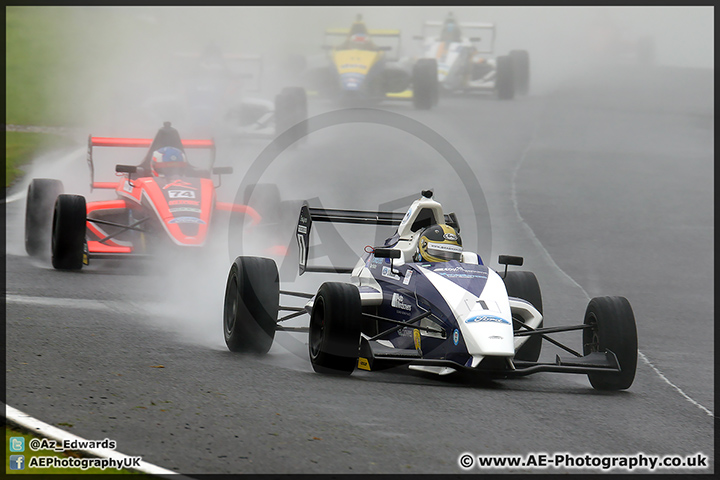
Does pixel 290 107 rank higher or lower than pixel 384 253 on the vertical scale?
higher

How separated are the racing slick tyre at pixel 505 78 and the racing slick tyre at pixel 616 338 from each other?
23024 millimetres

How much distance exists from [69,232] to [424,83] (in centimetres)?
1569

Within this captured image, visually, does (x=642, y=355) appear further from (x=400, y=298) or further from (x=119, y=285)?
(x=119, y=285)

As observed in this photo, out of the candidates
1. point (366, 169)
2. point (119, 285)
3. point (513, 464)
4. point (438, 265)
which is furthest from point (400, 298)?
point (366, 169)

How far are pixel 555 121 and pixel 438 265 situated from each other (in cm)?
2241

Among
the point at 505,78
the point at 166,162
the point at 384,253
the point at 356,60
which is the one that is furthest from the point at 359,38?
the point at 384,253

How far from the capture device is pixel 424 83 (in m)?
25.2

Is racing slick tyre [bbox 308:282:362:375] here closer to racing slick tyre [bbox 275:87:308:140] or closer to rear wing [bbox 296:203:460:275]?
rear wing [bbox 296:203:460:275]

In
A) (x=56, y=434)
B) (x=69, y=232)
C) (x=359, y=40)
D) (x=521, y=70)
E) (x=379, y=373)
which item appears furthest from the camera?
(x=521, y=70)

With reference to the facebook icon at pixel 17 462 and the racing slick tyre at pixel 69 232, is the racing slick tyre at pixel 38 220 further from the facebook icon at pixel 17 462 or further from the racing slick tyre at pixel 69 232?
the facebook icon at pixel 17 462

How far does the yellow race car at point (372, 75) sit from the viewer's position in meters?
24.9

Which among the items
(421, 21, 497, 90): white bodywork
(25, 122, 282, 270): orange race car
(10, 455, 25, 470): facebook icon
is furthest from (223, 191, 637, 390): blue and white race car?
(421, 21, 497, 90): white bodywork

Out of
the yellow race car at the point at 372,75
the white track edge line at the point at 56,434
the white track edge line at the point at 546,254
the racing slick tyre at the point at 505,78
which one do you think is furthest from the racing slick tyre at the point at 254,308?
the racing slick tyre at the point at 505,78

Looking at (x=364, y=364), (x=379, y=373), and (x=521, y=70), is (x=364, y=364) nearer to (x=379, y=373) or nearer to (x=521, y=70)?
(x=379, y=373)
